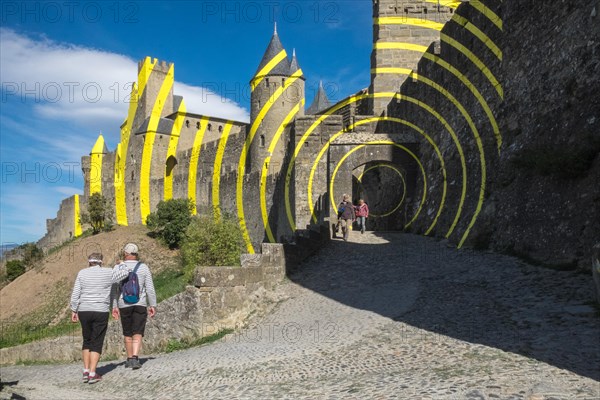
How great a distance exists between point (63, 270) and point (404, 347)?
28477 millimetres

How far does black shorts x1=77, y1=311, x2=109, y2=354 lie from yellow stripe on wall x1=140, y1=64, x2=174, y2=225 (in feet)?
122

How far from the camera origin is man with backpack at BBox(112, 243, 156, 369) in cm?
623

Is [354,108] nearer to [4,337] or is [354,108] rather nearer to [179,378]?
[4,337]

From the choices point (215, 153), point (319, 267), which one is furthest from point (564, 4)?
point (215, 153)

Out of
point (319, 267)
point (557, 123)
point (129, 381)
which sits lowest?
point (129, 381)

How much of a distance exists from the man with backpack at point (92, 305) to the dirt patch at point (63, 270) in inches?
753

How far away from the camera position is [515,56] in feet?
32.5

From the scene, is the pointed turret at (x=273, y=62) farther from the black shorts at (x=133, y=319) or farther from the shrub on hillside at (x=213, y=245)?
the black shorts at (x=133, y=319)

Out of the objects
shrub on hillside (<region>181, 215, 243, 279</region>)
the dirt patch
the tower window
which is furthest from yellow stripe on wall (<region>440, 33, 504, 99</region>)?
the tower window

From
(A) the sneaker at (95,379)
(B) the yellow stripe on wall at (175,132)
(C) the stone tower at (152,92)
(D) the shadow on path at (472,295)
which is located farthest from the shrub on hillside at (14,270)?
(A) the sneaker at (95,379)

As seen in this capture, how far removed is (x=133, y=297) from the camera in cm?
625

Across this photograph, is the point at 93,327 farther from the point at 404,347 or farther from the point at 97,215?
the point at 97,215

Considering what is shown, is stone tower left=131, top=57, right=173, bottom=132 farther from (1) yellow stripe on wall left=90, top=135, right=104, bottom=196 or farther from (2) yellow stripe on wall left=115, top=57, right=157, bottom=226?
(1) yellow stripe on wall left=90, top=135, right=104, bottom=196

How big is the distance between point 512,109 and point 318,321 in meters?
5.40
